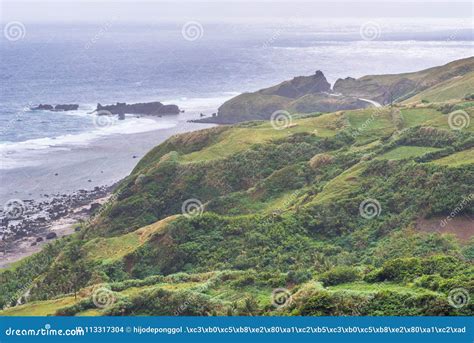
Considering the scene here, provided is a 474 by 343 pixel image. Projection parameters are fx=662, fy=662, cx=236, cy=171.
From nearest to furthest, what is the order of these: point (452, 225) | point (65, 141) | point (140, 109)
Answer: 1. point (452, 225)
2. point (65, 141)
3. point (140, 109)

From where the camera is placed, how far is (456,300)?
18328 mm

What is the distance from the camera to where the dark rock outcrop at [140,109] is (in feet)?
375

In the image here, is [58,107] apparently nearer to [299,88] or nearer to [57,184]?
[299,88]

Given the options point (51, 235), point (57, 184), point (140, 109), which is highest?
point (140, 109)

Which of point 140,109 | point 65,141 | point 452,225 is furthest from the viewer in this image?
point 140,109

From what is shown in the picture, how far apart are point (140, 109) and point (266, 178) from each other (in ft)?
238

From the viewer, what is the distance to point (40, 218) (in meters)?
59.7

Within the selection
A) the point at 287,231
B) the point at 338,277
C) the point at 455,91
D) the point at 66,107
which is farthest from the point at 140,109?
the point at 338,277

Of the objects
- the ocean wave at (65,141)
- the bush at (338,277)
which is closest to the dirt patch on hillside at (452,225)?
the bush at (338,277)

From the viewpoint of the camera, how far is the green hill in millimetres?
22281

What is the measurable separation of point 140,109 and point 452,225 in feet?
294

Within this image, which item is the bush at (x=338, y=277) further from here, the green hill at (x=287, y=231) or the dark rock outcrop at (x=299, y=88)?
the dark rock outcrop at (x=299, y=88)

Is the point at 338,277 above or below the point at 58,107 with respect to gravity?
below

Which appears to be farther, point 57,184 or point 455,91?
point 57,184
